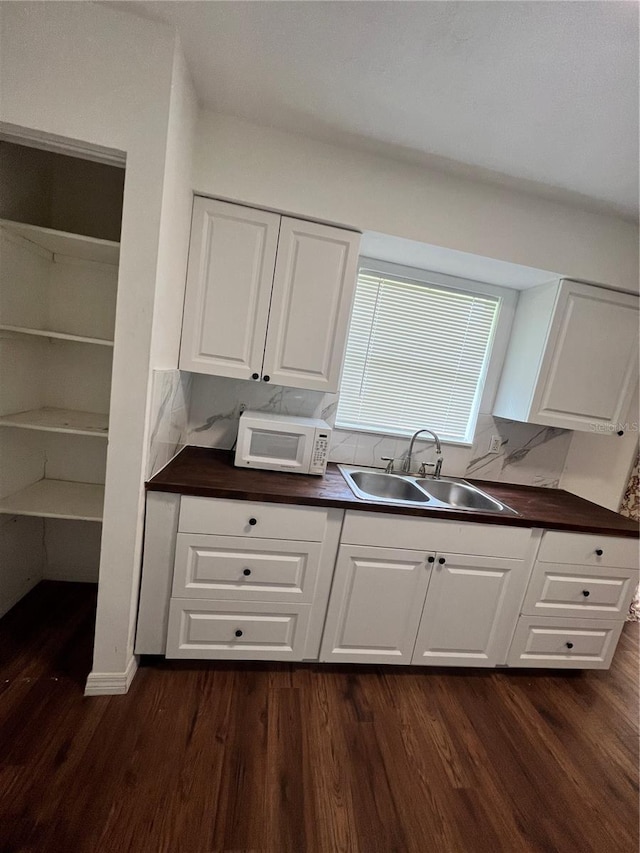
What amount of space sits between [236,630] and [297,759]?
1.72ft

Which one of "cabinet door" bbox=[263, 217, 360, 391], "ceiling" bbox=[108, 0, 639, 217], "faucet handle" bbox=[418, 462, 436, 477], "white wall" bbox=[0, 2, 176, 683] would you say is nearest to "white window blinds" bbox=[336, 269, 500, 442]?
"faucet handle" bbox=[418, 462, 436, 477]

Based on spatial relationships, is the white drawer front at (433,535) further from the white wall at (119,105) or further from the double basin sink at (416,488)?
the white wall at (119,105)

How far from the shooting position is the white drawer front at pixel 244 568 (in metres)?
1.52

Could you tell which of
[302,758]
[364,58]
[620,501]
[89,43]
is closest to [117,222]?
[89,43]

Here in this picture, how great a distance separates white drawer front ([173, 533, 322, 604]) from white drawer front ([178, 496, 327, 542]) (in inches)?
1.4

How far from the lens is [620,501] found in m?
2.52

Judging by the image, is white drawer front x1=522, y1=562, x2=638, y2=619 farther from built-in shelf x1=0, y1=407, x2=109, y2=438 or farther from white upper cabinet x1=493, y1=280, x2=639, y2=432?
built-in shelf x1=0, y1=407, x2=109, y2=438

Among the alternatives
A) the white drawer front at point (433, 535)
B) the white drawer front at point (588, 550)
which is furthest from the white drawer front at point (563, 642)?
the white drawer front at point (433, 535)

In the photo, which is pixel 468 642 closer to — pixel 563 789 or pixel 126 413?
pixel 563 789

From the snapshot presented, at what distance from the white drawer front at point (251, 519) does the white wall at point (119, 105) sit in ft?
1.21

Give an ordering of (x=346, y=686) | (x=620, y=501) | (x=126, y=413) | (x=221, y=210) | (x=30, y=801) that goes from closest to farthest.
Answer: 1. (x=30, y=801)
2. (x=126, y=413)
3. (x=221, y=210)
4. (x=346, y=686)
5. (x=620, y=501)

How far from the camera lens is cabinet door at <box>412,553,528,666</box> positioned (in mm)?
1708

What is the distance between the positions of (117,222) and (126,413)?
1.12m

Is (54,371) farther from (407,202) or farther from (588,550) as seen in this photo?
(588,550)
